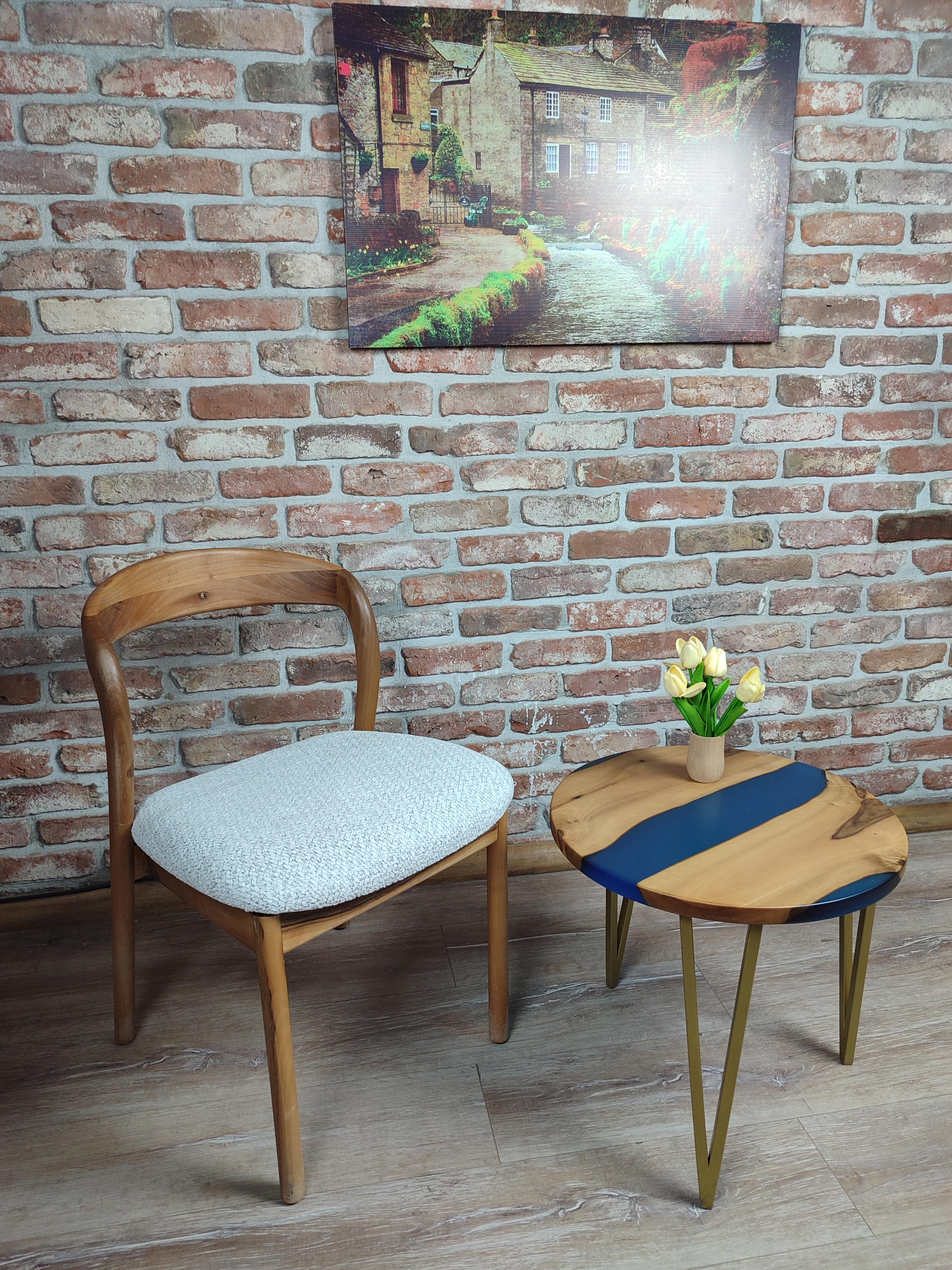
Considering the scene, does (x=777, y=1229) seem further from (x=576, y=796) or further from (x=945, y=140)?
(x=945, y=140)

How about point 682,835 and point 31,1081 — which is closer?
point 682,835

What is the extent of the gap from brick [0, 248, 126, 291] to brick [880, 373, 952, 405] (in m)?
1.52

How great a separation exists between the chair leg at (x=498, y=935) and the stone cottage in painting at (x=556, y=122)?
1155mm

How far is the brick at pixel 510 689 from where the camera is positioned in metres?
1.88

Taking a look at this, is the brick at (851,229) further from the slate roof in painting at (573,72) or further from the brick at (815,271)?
the slate roof in painting at (573,72)

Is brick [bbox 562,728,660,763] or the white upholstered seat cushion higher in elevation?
the white upholstered seat cushion

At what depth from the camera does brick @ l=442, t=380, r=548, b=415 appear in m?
1.72

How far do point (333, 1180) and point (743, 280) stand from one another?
1.70 meters

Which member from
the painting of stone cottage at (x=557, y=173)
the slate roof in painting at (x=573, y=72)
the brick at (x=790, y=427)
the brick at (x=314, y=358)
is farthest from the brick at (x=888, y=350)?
the brick at (x=314, y=358)

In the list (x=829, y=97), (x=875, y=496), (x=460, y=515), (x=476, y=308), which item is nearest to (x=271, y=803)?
(x=460, y=515)

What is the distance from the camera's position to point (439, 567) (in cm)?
180

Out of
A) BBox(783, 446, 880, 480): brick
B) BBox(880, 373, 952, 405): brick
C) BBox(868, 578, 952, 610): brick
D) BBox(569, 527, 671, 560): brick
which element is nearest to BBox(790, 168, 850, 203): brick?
BBox(880, 373, 952, 405): brick

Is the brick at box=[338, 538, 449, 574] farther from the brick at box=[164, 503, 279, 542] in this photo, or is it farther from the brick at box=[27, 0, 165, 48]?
the brick at box=[27, 0, 165, 48]

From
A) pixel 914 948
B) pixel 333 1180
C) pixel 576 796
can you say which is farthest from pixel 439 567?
pixel 914 948
